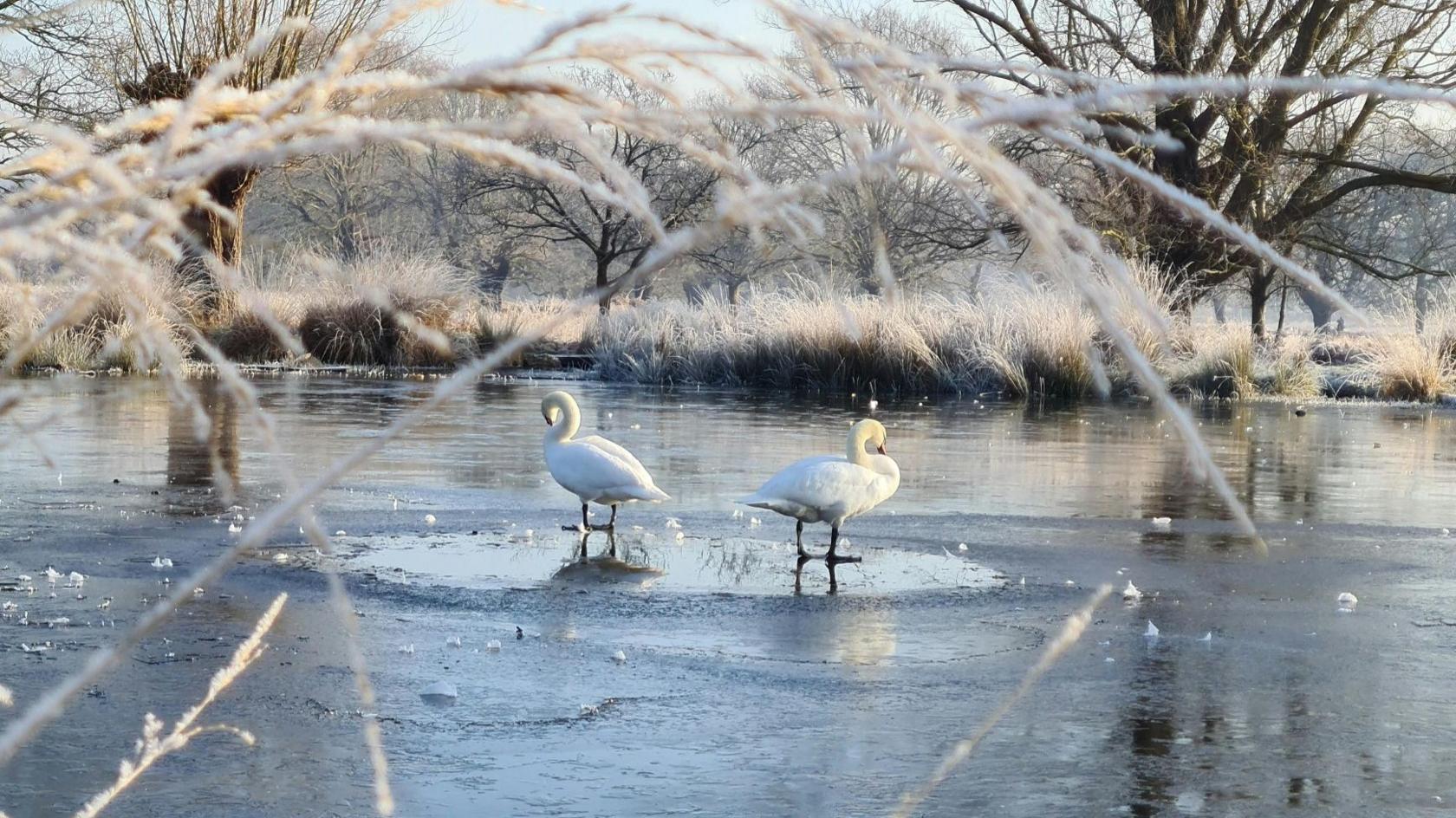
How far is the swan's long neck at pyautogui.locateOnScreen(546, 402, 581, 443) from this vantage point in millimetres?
9387

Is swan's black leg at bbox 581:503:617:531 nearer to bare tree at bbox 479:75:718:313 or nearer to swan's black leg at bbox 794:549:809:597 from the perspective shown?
swan's black leg at bbox 794:549:809:597

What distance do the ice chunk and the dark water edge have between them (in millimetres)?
70

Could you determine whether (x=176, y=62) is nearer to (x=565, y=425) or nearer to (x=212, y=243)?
(x=212, y=243)

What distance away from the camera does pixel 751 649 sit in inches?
236

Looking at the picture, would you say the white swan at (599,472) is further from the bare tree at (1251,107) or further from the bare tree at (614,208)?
the bare tree at (614,208)

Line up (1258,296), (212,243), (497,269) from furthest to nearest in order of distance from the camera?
(497,269), (1258,296), (212,243)

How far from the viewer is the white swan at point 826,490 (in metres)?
8.02

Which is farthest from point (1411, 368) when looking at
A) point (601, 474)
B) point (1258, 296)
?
point (601, 474)

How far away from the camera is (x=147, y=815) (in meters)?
3.85

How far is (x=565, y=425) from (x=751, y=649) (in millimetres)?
3657

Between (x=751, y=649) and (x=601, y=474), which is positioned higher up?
(x=601, y=474)

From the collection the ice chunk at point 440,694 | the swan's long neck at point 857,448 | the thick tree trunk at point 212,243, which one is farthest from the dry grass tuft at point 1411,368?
the ice chunk at point 440,694

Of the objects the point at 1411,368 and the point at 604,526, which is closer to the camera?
the point at 604,526

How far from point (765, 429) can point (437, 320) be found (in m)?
14.9
